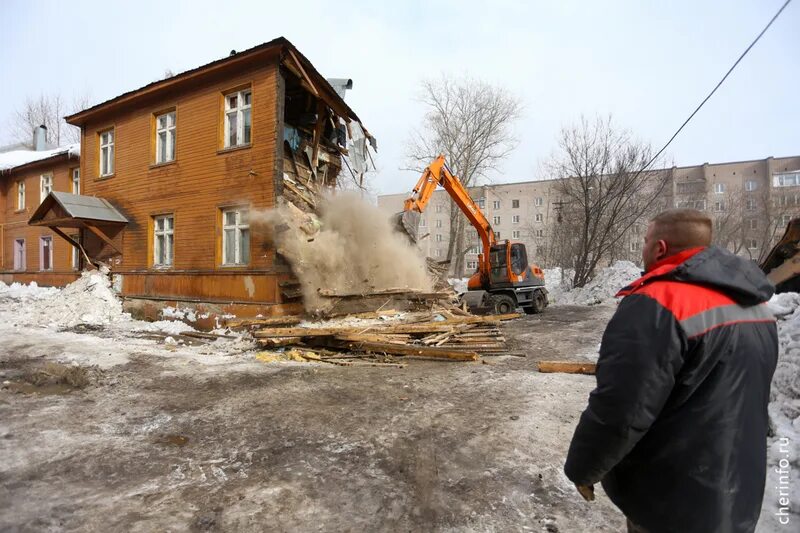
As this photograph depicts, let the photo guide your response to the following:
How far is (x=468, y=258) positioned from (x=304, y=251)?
52.6 metres

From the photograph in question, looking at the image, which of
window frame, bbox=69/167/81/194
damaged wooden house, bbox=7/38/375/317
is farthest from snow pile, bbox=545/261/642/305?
window frame, bbox=69/167/81/194

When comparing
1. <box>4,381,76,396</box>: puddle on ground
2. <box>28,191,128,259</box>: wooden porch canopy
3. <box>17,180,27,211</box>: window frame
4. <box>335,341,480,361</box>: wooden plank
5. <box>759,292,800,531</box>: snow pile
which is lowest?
<box>4,381,76,396</box>: puddle on ground

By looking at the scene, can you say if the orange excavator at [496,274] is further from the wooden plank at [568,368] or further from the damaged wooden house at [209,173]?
the wooden plank at [568,368]

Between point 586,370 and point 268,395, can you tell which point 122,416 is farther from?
point 586,370

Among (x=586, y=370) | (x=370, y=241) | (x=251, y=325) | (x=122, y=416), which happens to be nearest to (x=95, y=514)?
(x=122, y=416)

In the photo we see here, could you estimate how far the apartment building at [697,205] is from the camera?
4284cm

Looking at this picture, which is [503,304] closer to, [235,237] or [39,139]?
[235,237]

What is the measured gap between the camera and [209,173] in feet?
42.1

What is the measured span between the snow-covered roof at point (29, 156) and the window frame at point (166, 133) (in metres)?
8.19

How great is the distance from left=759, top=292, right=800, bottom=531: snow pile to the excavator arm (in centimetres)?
1033

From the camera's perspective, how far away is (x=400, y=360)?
8203 mm

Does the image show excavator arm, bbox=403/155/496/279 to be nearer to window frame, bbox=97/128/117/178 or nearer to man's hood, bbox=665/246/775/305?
window frame, bbox=97/128/117/178

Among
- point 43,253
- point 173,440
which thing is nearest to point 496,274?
point 173,440

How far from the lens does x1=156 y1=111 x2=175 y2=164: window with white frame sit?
45.9 feet
